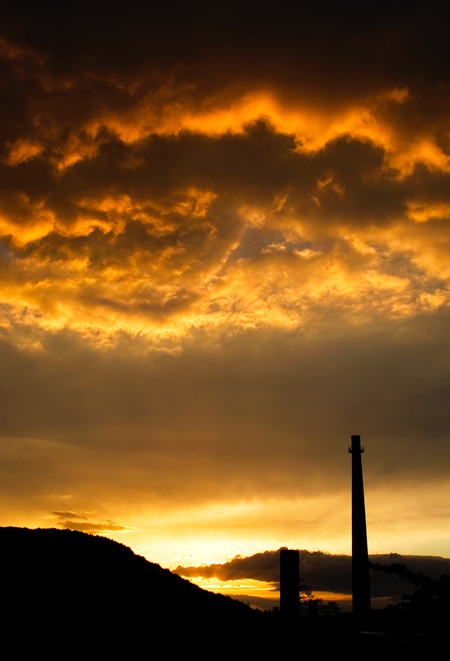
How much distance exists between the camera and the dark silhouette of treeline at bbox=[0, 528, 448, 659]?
14.9 metres

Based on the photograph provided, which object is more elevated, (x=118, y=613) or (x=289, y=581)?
(x=289, y=581)

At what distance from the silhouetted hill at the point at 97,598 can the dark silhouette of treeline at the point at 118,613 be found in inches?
1.2

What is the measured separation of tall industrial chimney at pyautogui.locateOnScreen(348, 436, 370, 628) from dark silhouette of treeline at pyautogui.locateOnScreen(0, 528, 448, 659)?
21.2 m

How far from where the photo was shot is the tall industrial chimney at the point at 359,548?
134ft

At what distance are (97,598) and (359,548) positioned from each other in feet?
95.9

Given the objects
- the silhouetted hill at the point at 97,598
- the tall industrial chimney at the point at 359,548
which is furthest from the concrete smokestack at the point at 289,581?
the tall industrial chimney at the point at 359,548

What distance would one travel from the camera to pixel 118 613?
1692 centimetres

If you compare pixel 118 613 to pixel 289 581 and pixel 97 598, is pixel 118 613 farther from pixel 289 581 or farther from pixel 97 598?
pixel 289 581

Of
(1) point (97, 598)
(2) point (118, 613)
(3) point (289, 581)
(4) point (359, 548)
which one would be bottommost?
(2) point (118, 613)

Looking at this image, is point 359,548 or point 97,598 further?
point 359,548

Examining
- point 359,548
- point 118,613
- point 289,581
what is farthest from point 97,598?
point 359,548

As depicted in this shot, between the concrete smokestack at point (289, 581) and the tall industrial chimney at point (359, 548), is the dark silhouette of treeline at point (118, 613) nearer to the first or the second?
the concrete smokestack at point (289, 581)

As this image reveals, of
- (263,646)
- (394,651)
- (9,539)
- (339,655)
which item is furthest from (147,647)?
(9,539)

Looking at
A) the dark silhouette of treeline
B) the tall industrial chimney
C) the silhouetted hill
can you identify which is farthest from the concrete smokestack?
the tall industrial chimney
